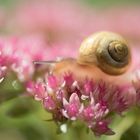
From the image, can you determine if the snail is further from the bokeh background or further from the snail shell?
the bokeh background

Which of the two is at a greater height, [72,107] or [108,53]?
[108,53]

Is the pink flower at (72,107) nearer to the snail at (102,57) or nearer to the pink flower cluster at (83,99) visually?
the pink flower cluster at (83,99)

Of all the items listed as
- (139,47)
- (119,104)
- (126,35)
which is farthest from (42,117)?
(126,35)

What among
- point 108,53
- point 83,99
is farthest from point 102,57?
point 83,99

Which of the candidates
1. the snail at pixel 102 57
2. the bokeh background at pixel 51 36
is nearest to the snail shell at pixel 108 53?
the snail at pixel 102 57

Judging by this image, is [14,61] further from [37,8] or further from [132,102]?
[37,8]

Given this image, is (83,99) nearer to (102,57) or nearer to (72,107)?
(72,107)
